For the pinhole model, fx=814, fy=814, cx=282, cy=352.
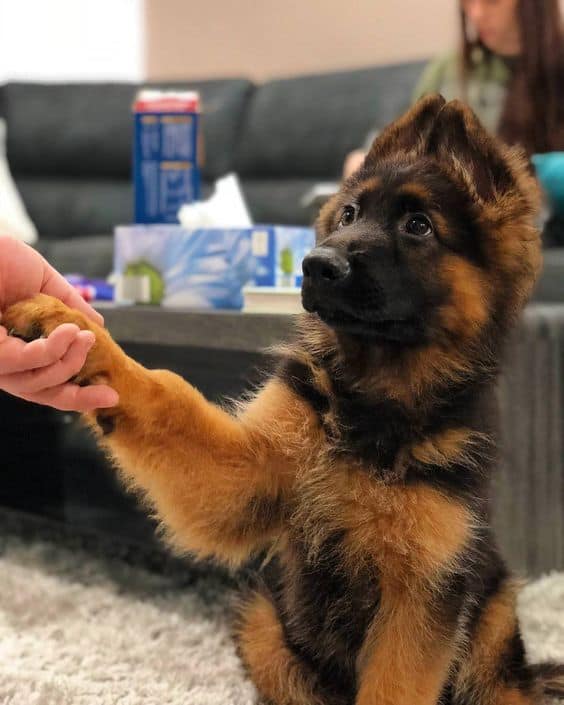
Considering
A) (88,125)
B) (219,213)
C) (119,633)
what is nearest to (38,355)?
(119,633)

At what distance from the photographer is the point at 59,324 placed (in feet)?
3.26

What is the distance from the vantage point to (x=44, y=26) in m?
4.47

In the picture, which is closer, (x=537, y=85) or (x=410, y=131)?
(x=410, y=131)

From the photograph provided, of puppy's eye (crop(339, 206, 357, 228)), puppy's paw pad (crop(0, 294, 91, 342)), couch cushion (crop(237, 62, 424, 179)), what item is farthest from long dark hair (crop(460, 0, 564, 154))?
puppy's paw pad (crop(0, 294, 91, 342))

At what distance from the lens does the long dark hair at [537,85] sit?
97.6 inches

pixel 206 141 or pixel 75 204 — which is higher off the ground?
pixel 206 141

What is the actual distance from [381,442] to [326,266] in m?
0.26

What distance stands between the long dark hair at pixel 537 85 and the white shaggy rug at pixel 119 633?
136 centimetres

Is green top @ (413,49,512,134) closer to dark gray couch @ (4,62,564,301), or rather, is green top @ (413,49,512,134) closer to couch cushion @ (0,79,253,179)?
dark gray couch @ (4,62,564,301)

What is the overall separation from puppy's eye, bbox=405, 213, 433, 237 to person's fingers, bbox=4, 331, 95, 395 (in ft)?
1.58

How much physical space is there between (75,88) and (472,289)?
146 inches

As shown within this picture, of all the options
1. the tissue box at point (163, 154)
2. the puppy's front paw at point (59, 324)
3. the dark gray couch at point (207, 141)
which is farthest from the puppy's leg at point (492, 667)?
the dark gray couch at point (207, 141)

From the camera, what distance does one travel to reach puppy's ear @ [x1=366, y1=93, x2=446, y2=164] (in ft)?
4.16

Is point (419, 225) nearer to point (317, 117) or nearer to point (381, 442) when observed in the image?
point (381, 442)
